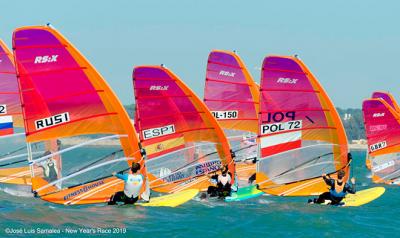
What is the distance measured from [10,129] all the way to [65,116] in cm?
673

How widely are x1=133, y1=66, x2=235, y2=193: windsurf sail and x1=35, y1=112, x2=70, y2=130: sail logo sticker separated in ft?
15.7

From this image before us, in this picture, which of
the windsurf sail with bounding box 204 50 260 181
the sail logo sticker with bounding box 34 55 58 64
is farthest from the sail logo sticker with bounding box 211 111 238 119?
the sail logo sticker with bounding box 34 55 58 64

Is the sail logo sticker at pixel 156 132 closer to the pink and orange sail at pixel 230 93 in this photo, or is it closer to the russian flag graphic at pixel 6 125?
the pink and orange sail at pixel 230 93

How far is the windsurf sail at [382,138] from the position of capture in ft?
89.3

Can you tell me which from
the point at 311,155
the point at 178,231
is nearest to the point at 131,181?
the point at 178,231

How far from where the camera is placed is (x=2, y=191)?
23344 millimetres

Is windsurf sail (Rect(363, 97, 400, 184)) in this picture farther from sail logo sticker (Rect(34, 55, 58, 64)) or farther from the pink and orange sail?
sail logo sticker (Rect(34, 55, 58, 64))

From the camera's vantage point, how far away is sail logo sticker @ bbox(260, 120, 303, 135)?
20469 mm

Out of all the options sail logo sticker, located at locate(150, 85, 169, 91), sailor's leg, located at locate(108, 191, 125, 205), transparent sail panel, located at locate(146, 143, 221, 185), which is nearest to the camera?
sailor's leg, located at locate(108, 191, 125, 205)

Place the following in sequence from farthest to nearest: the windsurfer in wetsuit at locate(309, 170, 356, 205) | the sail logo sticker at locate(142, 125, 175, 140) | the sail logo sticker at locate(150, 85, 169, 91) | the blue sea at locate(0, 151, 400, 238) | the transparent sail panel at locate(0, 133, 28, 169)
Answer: the transparent sail panel at locate(0, 133, 28, 169), the sail logo sticker at locate(142, 125, 175, 140), the sail logo sticker at locate(150, 85, 169, 91), the windsurfer in wetsuit at locate(309, 170, 356, 205), the blue sea at locate(0, 151, 400, 238)

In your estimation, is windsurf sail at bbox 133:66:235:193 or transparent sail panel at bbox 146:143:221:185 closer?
windsurf sail at bbox 133:66:235:193

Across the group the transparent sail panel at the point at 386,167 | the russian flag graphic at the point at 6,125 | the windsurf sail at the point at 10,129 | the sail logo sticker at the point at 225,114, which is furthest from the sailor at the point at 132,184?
the transparent sail panel at the point at 386,167

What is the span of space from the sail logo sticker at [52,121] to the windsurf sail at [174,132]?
4.78m

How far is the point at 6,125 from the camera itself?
22953 mm
